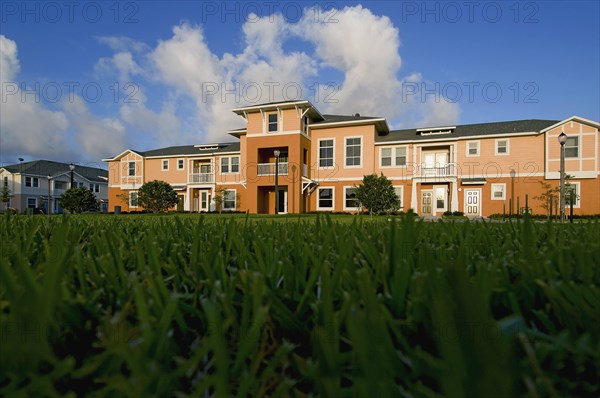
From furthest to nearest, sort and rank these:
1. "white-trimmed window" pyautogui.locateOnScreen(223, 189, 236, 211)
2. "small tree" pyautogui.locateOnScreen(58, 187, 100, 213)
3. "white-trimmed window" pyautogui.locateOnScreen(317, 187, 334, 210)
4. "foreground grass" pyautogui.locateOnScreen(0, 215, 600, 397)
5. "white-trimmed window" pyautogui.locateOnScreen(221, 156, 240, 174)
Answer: "white-trimmed window" pyautogui.locateOnScreen(221, 156, 240, 174)
"white-trimmed window" pyautogui.locateOnScreen(223, 189, 236, 211)
"small tree" pyautogui.locateOnScreen(58, 187, 100, 213)
"white-trimmed window" pyautogui.locateOnScreen(317, 187, 334, 210)
"foreground grass" pyautogui.locateOnScreen(0, 215, 600, 397)

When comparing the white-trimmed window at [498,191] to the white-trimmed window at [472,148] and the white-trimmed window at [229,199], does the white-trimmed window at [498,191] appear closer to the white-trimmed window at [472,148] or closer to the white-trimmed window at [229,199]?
the white-trimmed window at [472,148]

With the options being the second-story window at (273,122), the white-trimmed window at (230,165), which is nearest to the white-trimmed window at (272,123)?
the second-story window at (273,122)

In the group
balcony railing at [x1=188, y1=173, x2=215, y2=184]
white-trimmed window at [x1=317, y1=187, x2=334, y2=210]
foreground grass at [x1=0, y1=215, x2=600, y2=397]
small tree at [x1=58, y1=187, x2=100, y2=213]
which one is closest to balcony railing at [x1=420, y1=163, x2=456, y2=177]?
white-trimmed window at [x1=317, y1=187, x2=334, y2=210]


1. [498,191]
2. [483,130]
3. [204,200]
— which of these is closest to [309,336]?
[498,191]

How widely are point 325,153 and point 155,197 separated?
15528mm

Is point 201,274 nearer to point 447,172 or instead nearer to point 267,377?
point 267,377

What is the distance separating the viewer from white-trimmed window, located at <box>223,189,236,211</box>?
3052 cm

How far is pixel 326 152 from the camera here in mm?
27500

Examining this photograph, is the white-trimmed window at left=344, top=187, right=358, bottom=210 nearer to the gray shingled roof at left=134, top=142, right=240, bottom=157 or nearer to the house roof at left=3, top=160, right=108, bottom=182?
the gray shingled roof at left=134, top=142, right=240, bottom=157

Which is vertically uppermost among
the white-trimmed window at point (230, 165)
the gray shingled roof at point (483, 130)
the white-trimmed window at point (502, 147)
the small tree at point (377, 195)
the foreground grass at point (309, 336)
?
the gray shingled roof at point (483, 130)

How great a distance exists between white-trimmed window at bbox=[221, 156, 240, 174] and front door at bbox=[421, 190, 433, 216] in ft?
59.7

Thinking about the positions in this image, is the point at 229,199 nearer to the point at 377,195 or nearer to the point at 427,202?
the point at 377,195

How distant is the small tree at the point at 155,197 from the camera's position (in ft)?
85.5

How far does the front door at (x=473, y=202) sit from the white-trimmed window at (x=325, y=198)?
1128cm
